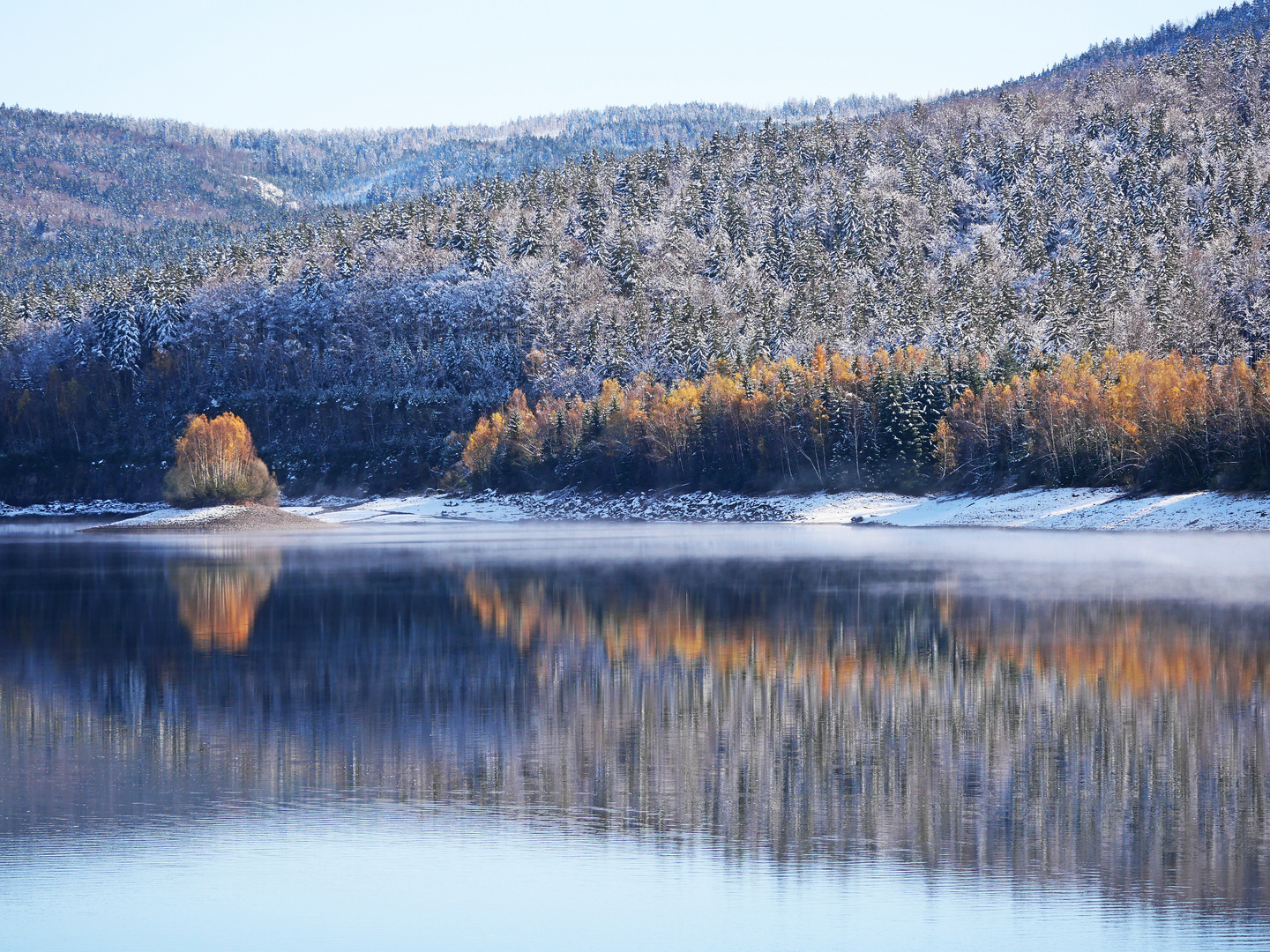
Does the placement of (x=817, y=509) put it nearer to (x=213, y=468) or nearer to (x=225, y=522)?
(x=225, y=522)

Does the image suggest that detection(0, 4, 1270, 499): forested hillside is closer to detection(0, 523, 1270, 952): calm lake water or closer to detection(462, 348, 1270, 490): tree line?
detection(462, 348, 1270, 490): tree line

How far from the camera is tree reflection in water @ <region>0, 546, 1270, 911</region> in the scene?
13.7m

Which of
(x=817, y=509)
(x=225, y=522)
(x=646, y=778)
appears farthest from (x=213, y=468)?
(x=646, y=778)

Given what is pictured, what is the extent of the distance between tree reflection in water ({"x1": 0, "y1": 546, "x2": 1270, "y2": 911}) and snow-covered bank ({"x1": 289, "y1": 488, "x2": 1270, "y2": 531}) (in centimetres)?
3831

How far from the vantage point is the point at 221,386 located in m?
161

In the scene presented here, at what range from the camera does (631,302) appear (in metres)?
158

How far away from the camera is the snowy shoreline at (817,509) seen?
7044 cm

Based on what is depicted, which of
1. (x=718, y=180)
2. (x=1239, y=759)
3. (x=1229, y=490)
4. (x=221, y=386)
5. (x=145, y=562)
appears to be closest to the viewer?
(x=1239, y=759)

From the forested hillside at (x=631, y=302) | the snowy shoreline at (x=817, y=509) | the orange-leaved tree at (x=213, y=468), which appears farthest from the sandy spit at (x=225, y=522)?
the forested hillside at (x=631, y=302)

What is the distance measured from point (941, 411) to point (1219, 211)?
91.2 m

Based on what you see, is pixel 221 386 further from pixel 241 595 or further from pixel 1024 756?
pixel 1024 756

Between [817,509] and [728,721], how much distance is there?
76.5m

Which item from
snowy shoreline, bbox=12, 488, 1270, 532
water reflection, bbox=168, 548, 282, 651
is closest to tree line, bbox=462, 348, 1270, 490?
snowy shoreline, bbox=12, 488, 1270, 532

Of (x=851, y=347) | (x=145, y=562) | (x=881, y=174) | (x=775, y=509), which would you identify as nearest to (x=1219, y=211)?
(x=881, y=174)
